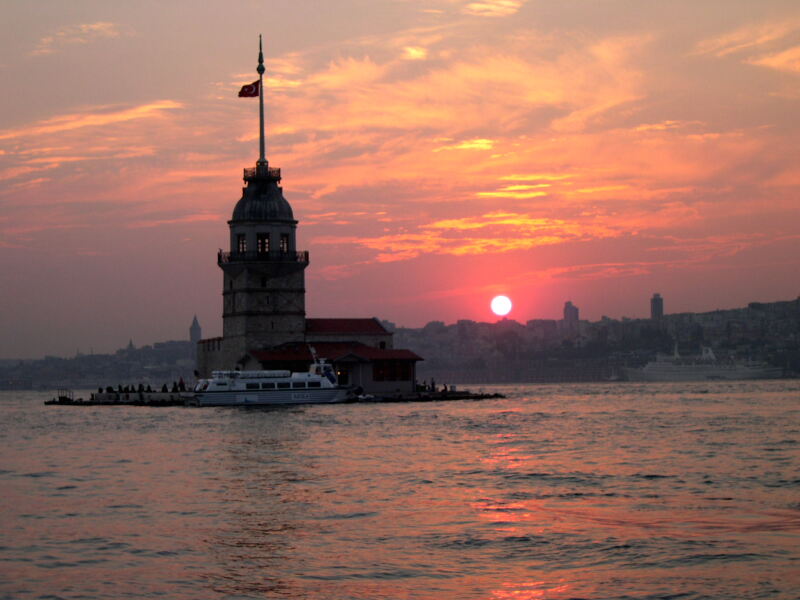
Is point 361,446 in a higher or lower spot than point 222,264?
lower

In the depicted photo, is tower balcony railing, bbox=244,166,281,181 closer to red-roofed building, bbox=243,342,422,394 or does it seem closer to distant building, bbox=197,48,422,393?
distant building, bbox=197,48,422,393

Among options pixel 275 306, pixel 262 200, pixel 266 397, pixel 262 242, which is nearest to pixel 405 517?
pixel 266 397

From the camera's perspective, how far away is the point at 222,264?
106500 mm

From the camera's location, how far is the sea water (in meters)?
22.4

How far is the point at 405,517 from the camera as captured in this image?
30.0 meters

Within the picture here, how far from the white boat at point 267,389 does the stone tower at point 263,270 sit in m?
8.44

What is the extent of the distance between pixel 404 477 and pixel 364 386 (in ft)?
212

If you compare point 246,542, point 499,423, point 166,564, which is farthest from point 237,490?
point 499,423

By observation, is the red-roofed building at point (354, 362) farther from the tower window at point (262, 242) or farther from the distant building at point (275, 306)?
the tower window at point (262, 242)

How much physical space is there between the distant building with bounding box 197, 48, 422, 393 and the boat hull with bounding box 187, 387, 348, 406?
658 cm

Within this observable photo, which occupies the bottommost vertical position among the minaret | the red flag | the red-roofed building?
the red-roofed building

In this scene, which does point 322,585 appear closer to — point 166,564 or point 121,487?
point 166,564

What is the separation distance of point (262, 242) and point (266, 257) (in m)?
1.60

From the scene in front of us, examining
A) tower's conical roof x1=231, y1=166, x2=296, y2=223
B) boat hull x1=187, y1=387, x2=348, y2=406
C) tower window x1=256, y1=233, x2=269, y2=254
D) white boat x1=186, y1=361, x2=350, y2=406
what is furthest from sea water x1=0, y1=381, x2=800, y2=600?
tower's conical roof x1=231, y1=166, x2=296, y2=223
